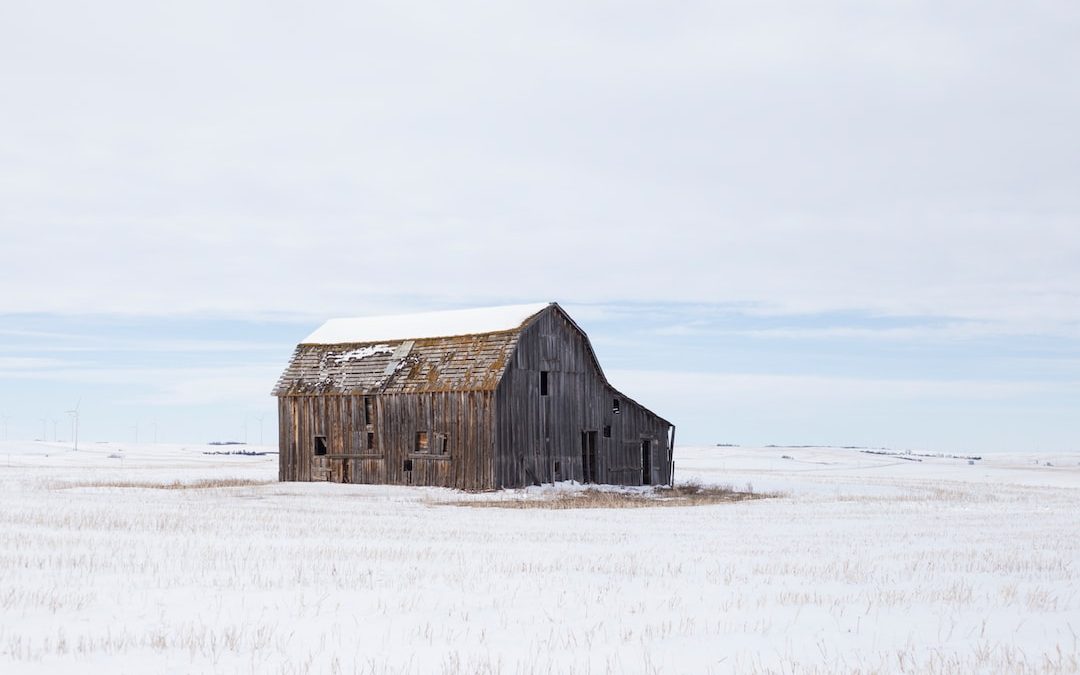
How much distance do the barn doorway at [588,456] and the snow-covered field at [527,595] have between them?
2047cm

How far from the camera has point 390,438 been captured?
5006cm

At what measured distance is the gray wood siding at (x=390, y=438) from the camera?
4728 centimetres

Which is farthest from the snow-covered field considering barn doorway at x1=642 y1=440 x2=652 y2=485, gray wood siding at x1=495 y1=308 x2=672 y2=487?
barn doorway at x1=642 y1=440 x2=652 y2=485

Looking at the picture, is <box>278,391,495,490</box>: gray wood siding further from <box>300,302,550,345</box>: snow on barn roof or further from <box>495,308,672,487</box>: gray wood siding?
<box>300,302,550,345</box>: snow on barn roof

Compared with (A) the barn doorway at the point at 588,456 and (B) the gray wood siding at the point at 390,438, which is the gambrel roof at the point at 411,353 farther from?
(A) the barn doorway at the point at 588,456

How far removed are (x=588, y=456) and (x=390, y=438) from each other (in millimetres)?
8842

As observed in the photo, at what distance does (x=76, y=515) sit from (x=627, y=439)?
29.0 meters

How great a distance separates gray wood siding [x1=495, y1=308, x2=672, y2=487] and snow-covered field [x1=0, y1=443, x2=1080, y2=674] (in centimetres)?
1720

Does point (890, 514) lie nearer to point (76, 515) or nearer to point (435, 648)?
point (76, 515)

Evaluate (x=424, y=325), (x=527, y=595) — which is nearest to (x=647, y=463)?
(x=424, y=325)

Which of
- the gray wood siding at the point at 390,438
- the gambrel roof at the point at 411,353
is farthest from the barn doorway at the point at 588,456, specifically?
the gambrel roof at the point at 411,353

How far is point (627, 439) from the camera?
5331 centimetres

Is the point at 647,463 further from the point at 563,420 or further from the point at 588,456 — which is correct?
the point at 563,420

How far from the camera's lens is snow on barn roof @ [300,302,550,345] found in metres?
50.0
